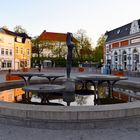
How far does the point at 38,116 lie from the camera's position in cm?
621

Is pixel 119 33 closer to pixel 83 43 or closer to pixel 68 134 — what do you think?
pixel 83 43

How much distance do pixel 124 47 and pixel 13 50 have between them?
997 inches

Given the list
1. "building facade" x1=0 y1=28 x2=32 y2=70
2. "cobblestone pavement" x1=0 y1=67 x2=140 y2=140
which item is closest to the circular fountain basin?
"cobblestone pavement" x1=0 y1=67 x2=140 y2=140

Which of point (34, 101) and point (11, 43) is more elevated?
point (11, 43)

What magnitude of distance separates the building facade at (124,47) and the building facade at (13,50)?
20.6 meters

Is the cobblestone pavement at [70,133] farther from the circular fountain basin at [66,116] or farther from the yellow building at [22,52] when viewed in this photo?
the yellow building at [22,52]

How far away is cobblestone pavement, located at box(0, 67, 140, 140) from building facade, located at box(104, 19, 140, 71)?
41978 millimetres

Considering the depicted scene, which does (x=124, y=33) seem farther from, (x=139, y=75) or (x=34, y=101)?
(x=34, y=101)

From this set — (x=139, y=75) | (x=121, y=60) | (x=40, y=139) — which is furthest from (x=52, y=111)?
(x=121, y=60)

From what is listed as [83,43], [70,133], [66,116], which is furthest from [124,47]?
[70,133]

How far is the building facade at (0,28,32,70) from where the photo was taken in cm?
5278

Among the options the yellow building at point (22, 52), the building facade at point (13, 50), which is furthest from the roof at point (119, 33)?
the building facade at point (13, 50)

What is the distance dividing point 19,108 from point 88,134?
1.93 metres

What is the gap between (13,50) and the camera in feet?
187
